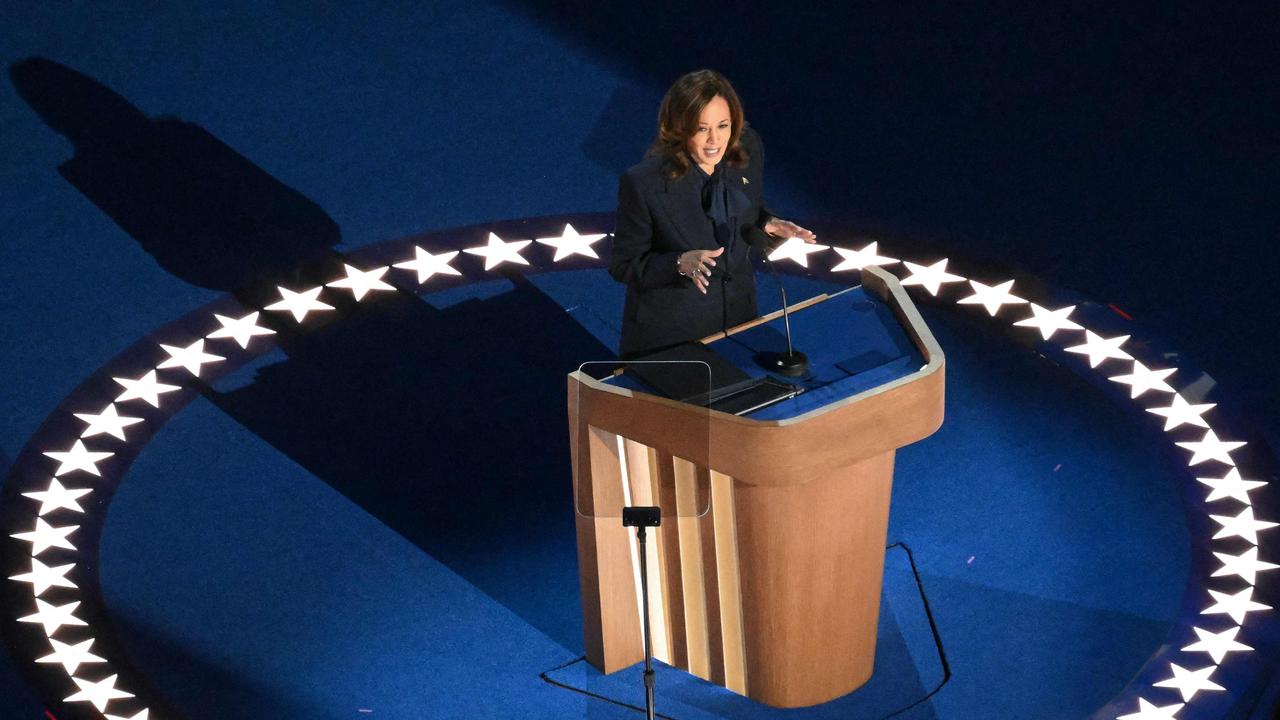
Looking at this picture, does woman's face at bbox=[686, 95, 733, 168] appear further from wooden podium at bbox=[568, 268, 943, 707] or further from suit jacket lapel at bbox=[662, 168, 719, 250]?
wooden podium at bbox=[568, 268, 943, 707]

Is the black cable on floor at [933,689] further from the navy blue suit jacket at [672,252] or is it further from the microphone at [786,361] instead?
the microphone at [786,361]

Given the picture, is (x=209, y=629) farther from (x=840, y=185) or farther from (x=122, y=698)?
(x=840, y=185)

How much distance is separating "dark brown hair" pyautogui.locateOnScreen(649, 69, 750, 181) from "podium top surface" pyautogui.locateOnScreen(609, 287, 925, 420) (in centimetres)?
48

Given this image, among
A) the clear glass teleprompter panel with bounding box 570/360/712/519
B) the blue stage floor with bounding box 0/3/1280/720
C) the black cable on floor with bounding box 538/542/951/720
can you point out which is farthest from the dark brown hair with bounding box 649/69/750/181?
the black cable on floor with bounding box 538/542/951/720

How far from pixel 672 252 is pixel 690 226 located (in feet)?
0.31

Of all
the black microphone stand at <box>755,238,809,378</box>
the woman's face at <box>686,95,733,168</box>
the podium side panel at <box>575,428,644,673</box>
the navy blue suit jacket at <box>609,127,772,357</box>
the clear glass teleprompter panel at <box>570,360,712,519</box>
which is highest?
the woman's face at <box>686,95,733,168</box>

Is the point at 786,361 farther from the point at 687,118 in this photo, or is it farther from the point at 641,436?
the point at 687,118

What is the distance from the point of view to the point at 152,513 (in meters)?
5.25

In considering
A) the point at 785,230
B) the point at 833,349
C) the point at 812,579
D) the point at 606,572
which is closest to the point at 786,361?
the point at 833,349

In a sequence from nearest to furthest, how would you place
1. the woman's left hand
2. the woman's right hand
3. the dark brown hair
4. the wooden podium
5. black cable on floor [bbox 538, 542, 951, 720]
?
the wooden podium → the dark brown hair → the woman's right hand → the woman's left hand → black cable on floor [bbox 538, 542, 951, 720]

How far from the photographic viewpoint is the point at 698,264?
403 cm

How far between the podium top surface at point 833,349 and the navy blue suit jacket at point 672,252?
23 centimetres

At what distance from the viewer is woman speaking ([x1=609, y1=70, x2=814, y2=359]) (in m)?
4.04

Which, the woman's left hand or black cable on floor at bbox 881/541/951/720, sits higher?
the woman's left hand
